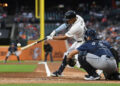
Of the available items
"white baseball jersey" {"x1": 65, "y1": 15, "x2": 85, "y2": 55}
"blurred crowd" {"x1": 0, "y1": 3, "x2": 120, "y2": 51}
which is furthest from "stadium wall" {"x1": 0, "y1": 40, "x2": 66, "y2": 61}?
"white baseball jersey" {"x1": 65, "y1": 15, "x2": 85, "y2": 55}

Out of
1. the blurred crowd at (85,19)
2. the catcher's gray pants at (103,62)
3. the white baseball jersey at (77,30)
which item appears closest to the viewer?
the catcher's gray pants at (103,62)

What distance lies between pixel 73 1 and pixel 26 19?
790 cm

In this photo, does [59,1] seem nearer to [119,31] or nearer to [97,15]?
[97,15]

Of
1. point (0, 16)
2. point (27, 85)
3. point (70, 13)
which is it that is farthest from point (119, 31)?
point (27, 85)

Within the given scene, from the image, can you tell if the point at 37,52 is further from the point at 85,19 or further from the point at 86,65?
the point at 86,65

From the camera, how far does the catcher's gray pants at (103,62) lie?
27.0 ft

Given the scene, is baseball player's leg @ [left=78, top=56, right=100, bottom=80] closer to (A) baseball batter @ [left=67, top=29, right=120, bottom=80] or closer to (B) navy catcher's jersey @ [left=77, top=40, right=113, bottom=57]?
(A) baseball batter @ [left=67, top=29, right=120, bottom=80]

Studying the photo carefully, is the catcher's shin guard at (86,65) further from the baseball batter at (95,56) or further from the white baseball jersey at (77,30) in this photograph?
the white baseball jersey at (77,30)

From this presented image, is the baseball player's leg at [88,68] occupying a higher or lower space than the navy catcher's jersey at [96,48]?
lower

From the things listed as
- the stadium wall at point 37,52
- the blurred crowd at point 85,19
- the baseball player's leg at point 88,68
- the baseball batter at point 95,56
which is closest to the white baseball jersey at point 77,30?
the baseball batter at point 95,56

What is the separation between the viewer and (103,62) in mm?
8234

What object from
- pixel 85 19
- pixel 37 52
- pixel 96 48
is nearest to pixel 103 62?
pixel 96 48

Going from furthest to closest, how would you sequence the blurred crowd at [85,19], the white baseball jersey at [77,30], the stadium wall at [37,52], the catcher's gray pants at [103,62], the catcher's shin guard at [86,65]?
the blurred crowd at [85,19] → the stadium wall at [37,52] → the white baseball jersey at [77,30] → the catcher's shin guard at [86,65] → the catcher's gray pants at [103,62]

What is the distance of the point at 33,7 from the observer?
3753 centimetres
